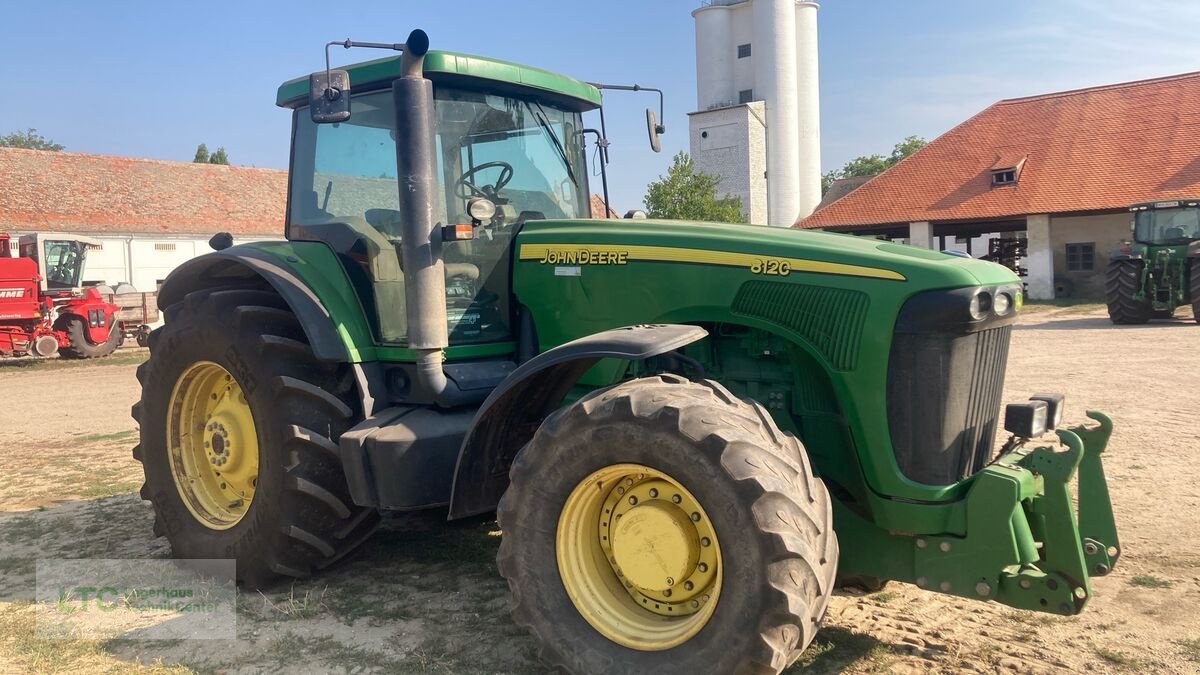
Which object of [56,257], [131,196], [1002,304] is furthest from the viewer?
[131,196]

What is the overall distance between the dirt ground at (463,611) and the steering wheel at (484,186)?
189 cm

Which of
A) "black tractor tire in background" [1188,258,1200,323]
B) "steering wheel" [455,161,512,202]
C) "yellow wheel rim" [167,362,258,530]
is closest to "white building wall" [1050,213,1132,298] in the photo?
"black tractor tire in background" [1188,258,1200,323]

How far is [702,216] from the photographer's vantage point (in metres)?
29.4

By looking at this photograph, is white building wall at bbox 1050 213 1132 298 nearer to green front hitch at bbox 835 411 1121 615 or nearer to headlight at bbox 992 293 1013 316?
headlight at bbox 992 293 1013 316

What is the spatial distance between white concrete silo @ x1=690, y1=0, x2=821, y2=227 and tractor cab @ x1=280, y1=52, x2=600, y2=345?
121 feet

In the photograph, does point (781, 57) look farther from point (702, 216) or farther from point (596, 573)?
point (596, 573)

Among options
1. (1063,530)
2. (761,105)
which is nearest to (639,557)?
(1063,530)

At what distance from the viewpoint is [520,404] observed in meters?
3.75

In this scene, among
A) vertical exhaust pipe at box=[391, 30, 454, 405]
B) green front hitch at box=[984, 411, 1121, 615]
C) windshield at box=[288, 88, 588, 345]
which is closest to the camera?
green front hitch at box=[984, 411, 1121, 615]

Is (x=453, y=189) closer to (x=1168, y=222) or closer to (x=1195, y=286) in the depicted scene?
(x=1195, y=286)

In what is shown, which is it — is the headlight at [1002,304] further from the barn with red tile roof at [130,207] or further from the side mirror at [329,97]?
the barn with red tile roof at [130,207]

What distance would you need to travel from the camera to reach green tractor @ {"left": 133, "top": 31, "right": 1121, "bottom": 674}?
122 inches

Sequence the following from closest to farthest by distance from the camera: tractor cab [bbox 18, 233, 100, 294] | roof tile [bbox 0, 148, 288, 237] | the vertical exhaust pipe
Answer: the vertical exhaust pipe, tractor cab [bbox 18, 233, 100, 294], roof tile [bbox 0, 148, 288, 237]

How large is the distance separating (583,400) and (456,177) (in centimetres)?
157
